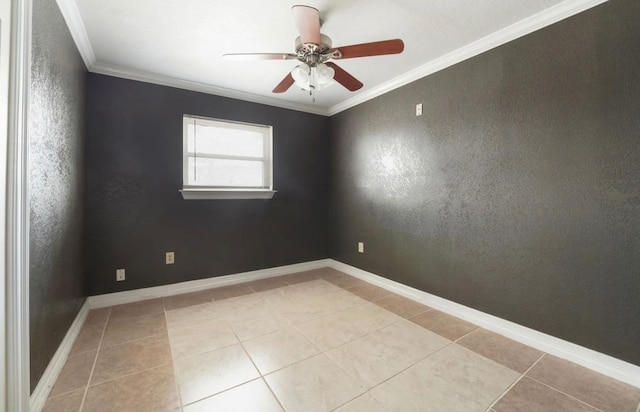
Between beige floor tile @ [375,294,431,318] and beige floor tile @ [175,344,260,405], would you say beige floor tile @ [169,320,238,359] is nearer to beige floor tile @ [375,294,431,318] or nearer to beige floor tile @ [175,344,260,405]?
beige floor tile @ [175,344,260,405]

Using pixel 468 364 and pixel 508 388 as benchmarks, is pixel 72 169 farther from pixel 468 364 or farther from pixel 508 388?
pixel 508 388

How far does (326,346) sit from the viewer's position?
1.89 metres

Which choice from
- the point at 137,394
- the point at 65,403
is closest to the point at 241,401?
the point at 137,394

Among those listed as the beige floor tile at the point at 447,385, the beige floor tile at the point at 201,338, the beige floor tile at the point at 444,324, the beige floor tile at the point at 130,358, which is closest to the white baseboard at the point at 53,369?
the beige floor tile at the point at 130,358

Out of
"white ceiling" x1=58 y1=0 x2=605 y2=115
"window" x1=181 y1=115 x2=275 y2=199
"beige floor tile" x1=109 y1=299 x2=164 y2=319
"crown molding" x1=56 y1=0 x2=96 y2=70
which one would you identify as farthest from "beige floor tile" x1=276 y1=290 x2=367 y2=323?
"crown molding" x1=56 y1=0 x2=96 y2=70

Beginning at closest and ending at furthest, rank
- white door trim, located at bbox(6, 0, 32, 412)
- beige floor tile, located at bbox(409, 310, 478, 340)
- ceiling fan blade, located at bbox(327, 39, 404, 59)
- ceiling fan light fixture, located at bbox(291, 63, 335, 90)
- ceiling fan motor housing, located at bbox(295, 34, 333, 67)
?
white door trim, located at bbox(6, 0, 32, 412), ceiling fan blade, located at bbox(327, 39, 404, 59), ceiling fan motor housing, located at bbox(295, 34, 333, 67), ceiling fan light fixture, located at bbox(291, 63, 335, 90), beige floor tile, located at bbox(409, 310, 478, 340)

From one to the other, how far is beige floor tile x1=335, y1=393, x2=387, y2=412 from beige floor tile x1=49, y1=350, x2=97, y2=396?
1.50 meters

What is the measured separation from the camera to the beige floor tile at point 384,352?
1.61 m

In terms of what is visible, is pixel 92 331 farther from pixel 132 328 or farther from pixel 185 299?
pixel 185 299

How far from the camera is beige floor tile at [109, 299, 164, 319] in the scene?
7.79ft

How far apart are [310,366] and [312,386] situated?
0.56 ft

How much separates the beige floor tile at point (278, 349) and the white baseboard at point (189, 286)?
1.35m

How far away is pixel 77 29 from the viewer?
192cm

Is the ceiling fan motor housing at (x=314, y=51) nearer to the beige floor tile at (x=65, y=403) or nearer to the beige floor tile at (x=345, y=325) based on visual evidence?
the beige floor tile at (x=345, y=325)
